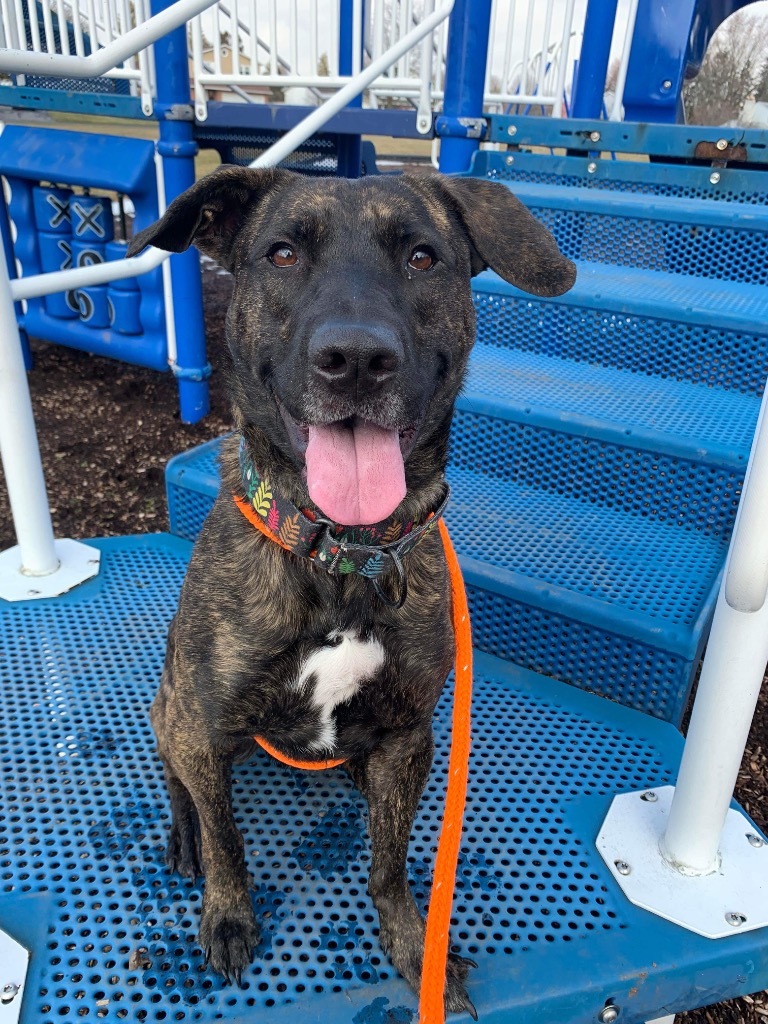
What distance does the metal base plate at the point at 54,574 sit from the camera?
8.98ft

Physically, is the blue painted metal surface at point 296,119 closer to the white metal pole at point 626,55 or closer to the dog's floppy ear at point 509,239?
the white metal pole at point 626,55

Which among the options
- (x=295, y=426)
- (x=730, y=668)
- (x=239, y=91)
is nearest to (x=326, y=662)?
(x=295, y=426)

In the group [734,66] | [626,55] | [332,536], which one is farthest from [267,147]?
[332,536]

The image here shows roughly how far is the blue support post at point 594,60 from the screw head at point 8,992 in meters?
6.00

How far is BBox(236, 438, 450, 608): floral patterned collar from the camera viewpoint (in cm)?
159

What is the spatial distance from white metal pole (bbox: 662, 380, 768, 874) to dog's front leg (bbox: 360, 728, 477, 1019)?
59 cm

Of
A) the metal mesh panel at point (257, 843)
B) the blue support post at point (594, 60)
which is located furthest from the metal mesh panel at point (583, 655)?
the blue support post at point (594, 60)

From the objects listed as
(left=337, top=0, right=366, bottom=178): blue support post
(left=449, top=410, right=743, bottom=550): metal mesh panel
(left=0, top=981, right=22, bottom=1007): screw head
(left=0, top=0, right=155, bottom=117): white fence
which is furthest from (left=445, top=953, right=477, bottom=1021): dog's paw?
(left=337, top=0, right=366, bottom=178): blue support post

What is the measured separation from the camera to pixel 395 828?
1755mm

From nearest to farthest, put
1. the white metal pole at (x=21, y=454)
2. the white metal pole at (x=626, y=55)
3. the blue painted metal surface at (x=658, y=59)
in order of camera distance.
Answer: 1. the white metal pole at (x=21, y=454)
2. the blue painted metal surface at (x=658, y=59)
3. the white metal pole at (x=626, y=55)

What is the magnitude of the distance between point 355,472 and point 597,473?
1.71m

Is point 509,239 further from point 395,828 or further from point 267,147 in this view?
point 267,147

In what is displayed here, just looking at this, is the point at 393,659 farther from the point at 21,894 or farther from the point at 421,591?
the point at 21,894

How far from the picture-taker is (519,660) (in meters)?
2.59
